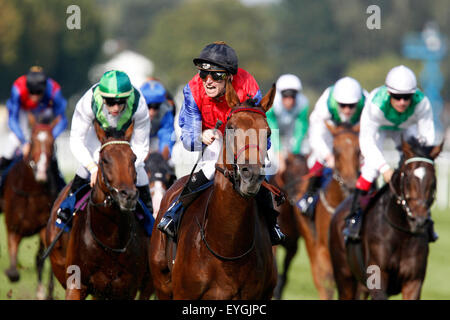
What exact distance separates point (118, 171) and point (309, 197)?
4.29 metres

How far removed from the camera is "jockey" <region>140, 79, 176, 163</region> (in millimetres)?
9008

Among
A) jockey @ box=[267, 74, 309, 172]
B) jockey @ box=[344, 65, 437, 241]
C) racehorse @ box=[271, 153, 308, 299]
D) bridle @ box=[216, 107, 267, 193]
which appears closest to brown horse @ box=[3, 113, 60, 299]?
racehorse @ box=[271, 153, 308, 299]

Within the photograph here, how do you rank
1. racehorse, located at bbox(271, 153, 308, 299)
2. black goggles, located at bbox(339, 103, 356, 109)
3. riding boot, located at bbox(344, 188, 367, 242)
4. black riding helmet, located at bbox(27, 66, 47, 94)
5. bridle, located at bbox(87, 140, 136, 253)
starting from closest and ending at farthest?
1. bridle, located at bbox(87, 140, 136, 253)
2. riding boot, located at bbox(344, 188, 367, 242)
3. black goggles, located at bbox(339, 103, 356, 109)
4. racehorse, located at bbox(271, 153, 308, 299)
5. black riding helmet, located at bbox(27, 66, 47, 94)

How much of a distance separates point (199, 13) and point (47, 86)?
70.2 metres

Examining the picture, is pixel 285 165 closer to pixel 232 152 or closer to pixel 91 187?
pixel 91 187

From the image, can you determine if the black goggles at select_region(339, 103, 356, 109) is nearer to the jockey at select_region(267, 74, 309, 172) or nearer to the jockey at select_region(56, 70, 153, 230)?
the jockey at select_region(267, 74, 309, 172)

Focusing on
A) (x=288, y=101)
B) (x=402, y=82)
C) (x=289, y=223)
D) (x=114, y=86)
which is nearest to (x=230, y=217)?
(x=114, y=86)

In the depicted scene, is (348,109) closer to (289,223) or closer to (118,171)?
(289,223)

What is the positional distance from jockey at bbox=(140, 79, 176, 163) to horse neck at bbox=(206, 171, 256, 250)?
3832mm

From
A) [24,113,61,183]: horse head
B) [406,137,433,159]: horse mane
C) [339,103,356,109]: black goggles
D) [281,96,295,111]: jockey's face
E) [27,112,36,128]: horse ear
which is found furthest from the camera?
[281,96,295,111]: jockey's face

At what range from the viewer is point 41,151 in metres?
9.84

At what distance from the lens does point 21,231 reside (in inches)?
387

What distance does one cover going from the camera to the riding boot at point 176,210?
5617mm
